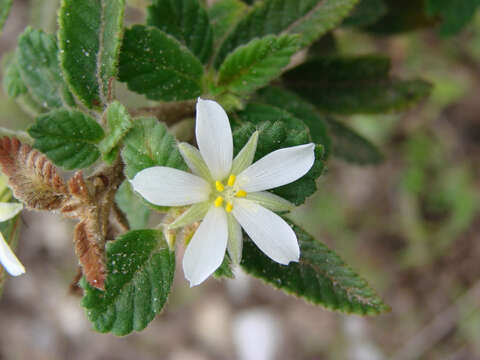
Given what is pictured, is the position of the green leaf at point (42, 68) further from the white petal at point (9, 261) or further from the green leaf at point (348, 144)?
the green leaf at point (348, 144)

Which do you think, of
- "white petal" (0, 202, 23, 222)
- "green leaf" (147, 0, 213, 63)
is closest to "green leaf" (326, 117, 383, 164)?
"green leaf" (147, 0, 213, 63)

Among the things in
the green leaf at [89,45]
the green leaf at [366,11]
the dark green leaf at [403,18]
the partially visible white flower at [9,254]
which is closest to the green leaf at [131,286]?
the partially visible white flower at [9,254]

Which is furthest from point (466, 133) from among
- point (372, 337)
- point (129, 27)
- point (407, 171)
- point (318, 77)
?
point (129, 27)

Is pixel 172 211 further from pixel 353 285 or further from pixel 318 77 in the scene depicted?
pixel 318 77

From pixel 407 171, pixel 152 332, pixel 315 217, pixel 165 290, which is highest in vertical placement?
pixel 165 290

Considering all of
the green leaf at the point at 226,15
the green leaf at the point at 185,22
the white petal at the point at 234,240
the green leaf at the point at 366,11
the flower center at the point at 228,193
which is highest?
the green leaf at the point at 185,22

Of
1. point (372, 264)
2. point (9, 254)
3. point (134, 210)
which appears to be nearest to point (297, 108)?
point (134, 210)
